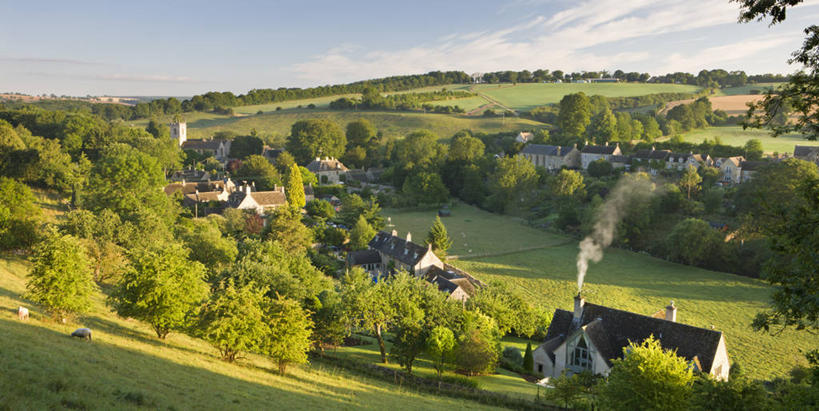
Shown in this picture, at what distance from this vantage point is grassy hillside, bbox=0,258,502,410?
13.3m

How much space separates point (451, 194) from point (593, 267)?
159 ft

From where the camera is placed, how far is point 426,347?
30016mm

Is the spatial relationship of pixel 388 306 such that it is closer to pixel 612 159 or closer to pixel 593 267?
pixel 593 267

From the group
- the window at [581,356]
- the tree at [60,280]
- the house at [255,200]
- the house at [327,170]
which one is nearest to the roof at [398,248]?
the house at [255,200]

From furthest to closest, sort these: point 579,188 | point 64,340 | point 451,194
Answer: point 451,194
point 579,188
point 64,340

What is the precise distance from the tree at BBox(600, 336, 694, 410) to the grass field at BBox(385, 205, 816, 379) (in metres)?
16.7

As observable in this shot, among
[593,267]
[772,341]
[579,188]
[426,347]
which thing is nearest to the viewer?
[426,347]

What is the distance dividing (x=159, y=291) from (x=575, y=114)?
10433 cm

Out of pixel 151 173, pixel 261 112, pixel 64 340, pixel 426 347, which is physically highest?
pixel 261 112

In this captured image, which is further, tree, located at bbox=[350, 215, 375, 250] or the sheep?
tree, located at bbox=[350, 215, 375, 250]

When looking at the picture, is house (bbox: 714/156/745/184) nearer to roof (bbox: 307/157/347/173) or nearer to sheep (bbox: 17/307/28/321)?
roof (bbox: 307/157/347/173)

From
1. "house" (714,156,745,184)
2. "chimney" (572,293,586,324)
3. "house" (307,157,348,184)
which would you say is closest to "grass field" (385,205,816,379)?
"chimney" (572,293,586,324)

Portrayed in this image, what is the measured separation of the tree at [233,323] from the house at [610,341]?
17.5 meters

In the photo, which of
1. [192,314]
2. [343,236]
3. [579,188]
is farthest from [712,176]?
[192,314]
